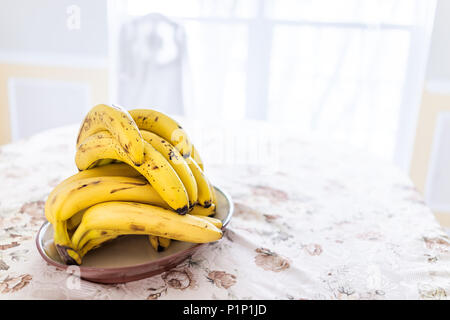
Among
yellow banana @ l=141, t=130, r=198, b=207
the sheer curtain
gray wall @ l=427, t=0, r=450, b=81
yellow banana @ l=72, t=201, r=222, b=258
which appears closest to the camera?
yellow banana @ l=72, t=201, r=222, b=258

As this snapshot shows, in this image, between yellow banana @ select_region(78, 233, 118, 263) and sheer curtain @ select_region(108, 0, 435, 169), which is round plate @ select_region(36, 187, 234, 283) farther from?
sheer curtain @ select_region(108, 0, 435, 169)

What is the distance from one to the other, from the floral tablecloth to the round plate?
3 centimetres

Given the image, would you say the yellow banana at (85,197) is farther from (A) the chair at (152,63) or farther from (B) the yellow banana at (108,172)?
(A) the chair at (152,63)

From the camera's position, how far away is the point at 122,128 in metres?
0.81

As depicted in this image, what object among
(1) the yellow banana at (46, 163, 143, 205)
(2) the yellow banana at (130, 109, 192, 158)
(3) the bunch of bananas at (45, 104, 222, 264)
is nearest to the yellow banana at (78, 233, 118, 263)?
(3) the bunch of bananas at (45, 104, 222, 264)

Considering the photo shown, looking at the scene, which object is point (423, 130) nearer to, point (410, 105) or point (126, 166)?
point (410, 105)

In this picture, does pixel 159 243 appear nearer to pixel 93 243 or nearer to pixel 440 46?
pixel 93 243

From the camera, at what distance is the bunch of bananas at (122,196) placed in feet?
2.59

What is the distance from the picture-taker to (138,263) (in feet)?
2.66

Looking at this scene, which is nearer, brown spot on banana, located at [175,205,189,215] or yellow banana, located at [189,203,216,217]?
brown spot on banana, located at [175,205,189,215]

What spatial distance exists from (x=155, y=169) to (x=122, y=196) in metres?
0.08

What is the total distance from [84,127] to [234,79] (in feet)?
6.72

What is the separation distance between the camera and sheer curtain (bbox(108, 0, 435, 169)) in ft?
8.66

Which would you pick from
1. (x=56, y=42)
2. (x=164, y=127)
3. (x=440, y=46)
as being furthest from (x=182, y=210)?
(x=56, y=42)
